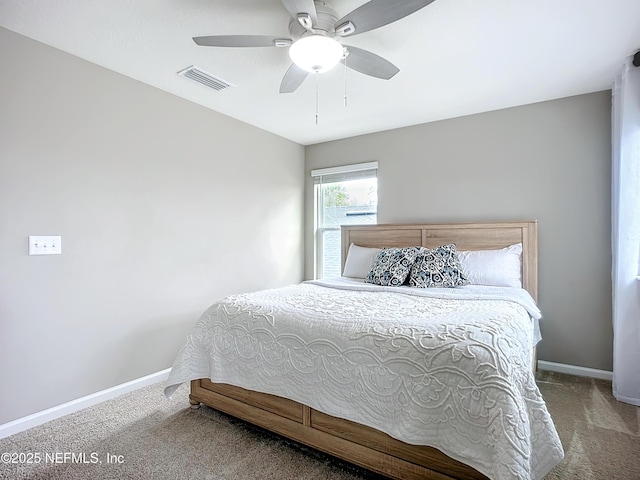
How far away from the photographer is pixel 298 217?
4.41 m

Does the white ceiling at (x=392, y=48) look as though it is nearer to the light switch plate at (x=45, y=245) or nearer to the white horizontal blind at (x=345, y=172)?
the white horizontal blind at (x=345, y=172)

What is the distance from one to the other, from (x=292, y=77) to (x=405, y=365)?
1838 millimetres

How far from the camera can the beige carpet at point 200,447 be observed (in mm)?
1658

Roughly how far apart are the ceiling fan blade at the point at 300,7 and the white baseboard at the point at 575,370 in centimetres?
330

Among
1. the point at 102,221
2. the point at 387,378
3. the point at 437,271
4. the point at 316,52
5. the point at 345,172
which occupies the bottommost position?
the point at 387,378

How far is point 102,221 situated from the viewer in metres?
2.48

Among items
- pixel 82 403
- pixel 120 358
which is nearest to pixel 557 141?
pixel 120 358

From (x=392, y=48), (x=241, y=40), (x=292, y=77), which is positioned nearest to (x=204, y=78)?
(x=292, y=77)

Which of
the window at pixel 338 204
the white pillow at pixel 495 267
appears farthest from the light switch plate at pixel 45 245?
the white pillow at pixel 495 267

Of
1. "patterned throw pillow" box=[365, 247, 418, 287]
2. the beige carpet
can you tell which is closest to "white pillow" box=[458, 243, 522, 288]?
"patterned throw pillow" box=[365, 247, 418, 287]

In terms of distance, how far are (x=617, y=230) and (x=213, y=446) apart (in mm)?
3092

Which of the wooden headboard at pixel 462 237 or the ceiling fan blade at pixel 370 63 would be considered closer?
the ceiling fan blade at pixel 370 63

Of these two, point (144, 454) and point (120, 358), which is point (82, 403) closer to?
point (120, 358)

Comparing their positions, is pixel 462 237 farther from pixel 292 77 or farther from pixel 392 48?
pixel 292 77
